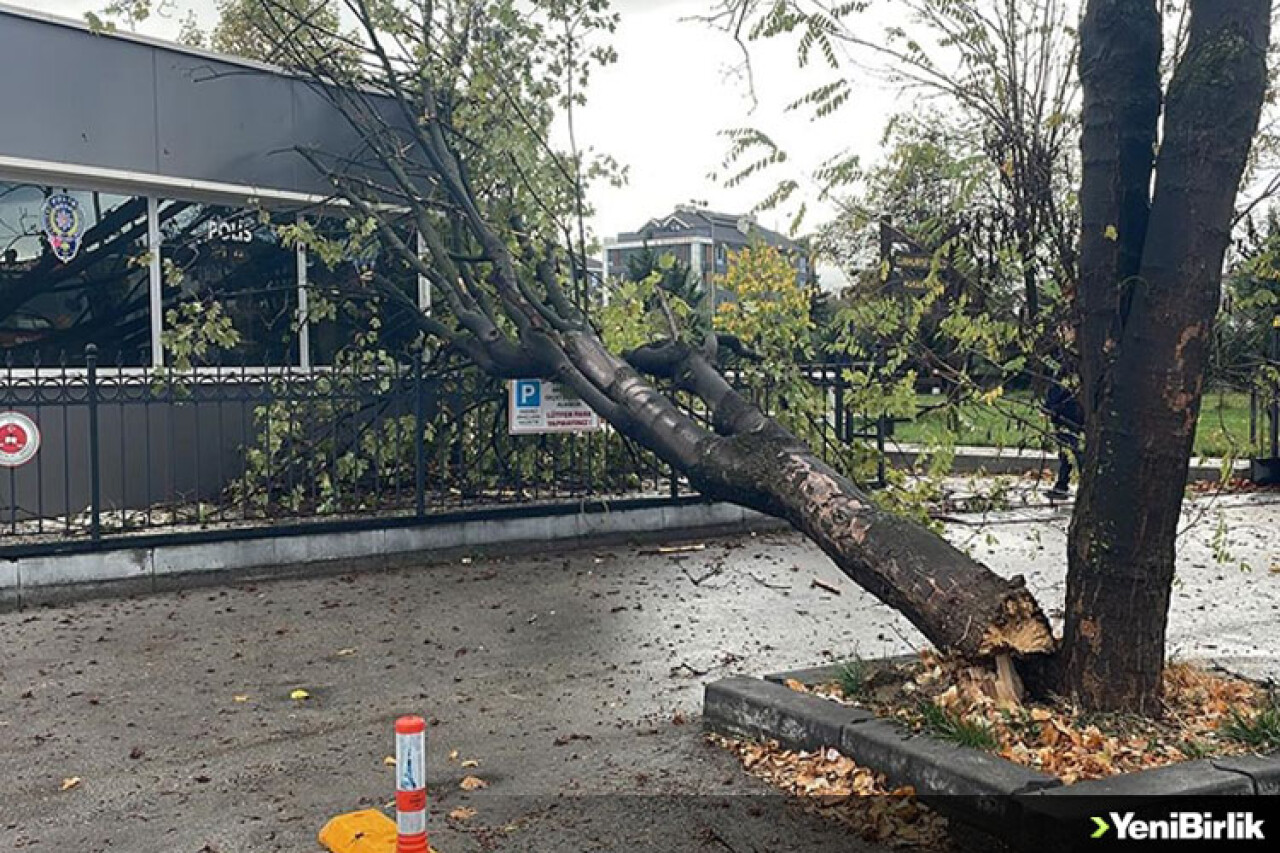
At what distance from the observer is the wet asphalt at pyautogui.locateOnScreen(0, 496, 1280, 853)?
4.80 metres

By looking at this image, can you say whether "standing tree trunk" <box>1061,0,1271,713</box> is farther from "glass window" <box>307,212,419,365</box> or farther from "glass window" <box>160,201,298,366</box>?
"glass window" <box>160,201,298,366</box>

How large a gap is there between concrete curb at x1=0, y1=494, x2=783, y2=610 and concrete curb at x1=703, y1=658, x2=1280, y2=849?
18.4 feet

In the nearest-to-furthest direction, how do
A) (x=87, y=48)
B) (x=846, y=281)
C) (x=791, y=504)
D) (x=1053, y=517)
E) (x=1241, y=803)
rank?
1. (x=1241, y=803)
2. (x=791, y=504)
3. (x=846, y=281)
4. (x=87, y=48)
5. (x=1053, y=517)

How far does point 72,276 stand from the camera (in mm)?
11523

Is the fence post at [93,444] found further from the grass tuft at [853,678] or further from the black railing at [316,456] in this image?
the grass tuft at [853,678]

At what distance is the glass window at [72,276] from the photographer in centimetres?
1112

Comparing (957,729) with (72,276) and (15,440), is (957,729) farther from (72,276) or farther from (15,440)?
(72,276)

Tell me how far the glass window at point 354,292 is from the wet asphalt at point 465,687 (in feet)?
10.3

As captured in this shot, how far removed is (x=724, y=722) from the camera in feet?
18.9

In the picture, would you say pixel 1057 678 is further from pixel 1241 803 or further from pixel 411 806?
pixel 411 806

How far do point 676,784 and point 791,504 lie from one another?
60.1 inches

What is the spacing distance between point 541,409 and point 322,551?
7.74 ft

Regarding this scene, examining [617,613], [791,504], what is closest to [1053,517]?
[617,613]

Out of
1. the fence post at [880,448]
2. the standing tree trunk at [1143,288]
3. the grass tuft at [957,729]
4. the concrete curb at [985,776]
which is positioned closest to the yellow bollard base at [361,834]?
the concrete curb at [985,776]
